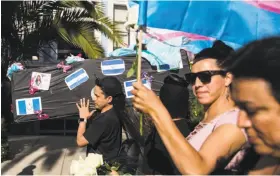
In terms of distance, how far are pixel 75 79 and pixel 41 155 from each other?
326 cm

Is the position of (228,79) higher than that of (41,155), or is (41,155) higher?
(228,79)

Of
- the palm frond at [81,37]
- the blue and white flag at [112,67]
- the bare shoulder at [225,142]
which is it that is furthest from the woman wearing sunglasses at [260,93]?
the palm frond at [81,37]

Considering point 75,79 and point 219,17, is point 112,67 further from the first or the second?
point 219,17

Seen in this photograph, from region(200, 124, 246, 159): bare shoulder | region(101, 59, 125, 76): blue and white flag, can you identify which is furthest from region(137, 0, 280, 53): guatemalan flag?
region(101, 59, 125, 76): blue and white flag

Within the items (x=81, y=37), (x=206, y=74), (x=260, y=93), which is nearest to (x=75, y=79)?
(x=81, y=37)

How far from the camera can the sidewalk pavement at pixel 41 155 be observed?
642cm

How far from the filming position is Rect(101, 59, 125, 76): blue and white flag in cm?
465

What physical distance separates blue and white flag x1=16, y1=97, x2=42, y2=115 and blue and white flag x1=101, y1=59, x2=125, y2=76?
33.8 inches

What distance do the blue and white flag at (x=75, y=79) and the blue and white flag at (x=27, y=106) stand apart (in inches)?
17.0

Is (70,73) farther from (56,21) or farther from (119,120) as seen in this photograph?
(56,21)

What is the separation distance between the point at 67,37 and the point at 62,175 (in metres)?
2.24

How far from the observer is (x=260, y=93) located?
4.04 ft

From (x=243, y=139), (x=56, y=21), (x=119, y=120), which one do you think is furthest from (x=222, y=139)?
(x=56, y=21)

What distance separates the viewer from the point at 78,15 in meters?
6.79
